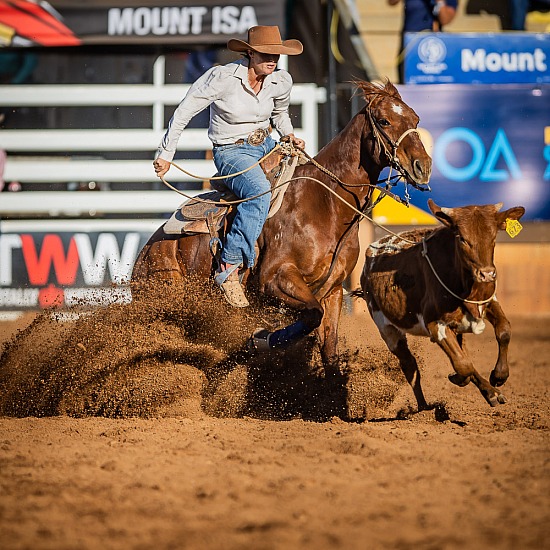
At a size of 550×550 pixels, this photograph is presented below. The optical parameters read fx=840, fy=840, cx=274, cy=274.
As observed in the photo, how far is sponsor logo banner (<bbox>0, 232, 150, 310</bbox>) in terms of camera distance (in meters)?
11.3

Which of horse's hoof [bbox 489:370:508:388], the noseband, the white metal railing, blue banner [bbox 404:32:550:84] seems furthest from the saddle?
blue banner [bbox 404:32:550:84]

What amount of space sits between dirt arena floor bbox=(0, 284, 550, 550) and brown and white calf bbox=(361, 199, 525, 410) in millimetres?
360

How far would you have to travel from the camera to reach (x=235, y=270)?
5762 millimetres

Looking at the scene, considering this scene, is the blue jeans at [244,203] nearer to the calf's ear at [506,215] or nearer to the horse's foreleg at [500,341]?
the calf's ear at [506,215]

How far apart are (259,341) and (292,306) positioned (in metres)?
0.37

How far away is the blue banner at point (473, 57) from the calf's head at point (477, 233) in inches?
246

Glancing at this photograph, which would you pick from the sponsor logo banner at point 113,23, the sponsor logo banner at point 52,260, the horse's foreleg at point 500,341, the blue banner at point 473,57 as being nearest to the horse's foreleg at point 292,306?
the horse's foreleg at point 500,341

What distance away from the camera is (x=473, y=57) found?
37.2ft

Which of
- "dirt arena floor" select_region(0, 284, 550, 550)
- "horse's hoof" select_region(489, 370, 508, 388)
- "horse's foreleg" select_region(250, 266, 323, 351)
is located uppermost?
"horse's foreleg" select_region(250, 266, 323, 351)

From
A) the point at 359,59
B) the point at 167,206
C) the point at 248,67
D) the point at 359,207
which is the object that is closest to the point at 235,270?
the point at 359,207

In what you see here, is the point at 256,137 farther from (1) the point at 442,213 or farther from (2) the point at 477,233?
(2) the point at 477,233

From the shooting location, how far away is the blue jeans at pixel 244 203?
5.61m

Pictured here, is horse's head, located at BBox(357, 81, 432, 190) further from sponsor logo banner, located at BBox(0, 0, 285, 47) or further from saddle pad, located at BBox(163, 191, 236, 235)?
sponsor logo banner, located at BBox(0, 0, 285, 47)

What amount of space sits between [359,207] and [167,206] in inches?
243
